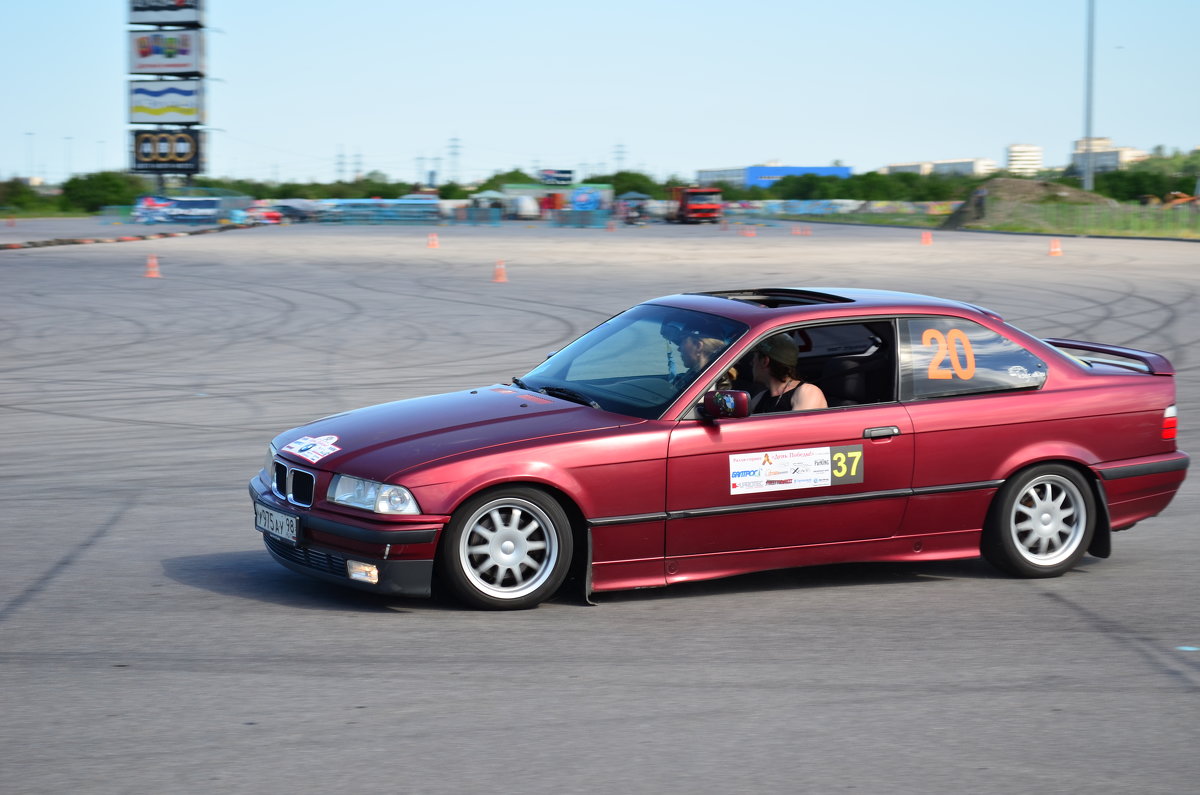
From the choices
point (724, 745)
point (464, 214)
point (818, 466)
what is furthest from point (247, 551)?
point (464, 214)

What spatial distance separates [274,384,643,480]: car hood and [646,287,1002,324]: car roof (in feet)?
2.98

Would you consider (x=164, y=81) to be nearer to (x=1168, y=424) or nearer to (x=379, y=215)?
(x=379, y=215)

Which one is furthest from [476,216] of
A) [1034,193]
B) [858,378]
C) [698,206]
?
[858,378]

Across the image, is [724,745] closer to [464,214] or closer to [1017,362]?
[1017,362]

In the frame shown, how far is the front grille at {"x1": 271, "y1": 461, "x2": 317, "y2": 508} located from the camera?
568 cm

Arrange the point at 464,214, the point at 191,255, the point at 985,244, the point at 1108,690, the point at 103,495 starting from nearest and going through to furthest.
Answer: the point at 1108,690, the point at 103,495, the point at 191,255, the point at 985,244, the point at 464,214

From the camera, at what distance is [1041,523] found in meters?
6.48

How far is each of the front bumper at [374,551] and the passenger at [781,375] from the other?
1.72 meters

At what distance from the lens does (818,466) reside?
5.98 m

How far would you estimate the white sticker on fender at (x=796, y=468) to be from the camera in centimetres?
584

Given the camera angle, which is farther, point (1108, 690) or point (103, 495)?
point (103, 495)

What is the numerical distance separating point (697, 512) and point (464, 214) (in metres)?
75.3

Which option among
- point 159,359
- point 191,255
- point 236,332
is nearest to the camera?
point 159,359

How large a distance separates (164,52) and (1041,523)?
8153 cm
